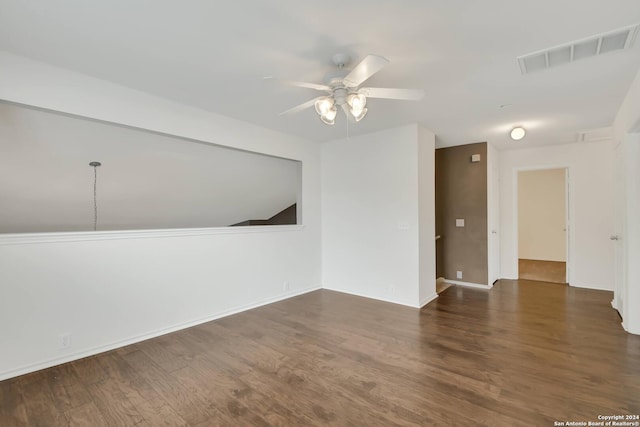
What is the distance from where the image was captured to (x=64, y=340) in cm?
256

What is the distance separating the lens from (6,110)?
2.47m

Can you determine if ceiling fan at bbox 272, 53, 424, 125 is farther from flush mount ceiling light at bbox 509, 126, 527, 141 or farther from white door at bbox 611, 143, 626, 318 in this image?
white door at bbox 611, 143, 626, 318

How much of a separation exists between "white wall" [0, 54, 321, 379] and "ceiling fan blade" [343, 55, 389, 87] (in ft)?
6.95

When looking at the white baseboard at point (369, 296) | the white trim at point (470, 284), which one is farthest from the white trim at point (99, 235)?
the white trim at point (470, 284)

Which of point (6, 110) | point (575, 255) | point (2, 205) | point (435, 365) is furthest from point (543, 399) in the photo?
point (2, 205)

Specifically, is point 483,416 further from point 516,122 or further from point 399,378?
point 516,122

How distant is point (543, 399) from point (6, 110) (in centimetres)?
482

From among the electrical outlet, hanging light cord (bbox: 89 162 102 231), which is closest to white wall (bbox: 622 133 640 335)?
the electrical outlet

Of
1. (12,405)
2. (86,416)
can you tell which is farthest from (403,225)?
(12,405)

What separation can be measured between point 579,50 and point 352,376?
309cm

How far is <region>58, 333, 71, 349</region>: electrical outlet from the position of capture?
254 centimetres

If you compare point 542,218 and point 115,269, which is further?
point 542,218

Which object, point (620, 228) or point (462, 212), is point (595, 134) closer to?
point (620, 228)

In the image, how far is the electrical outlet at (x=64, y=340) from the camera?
2.54 m
